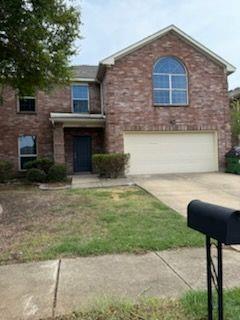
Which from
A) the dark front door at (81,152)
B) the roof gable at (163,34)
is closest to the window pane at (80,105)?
the dark front door at (81,152)

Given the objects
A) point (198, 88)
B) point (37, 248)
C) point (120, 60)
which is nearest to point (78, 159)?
point (120, 60)

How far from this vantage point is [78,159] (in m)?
21.0

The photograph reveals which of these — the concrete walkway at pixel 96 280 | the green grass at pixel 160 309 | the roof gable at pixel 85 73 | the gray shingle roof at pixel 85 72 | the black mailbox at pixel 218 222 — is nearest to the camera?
the black mailbox at pixel 218 222

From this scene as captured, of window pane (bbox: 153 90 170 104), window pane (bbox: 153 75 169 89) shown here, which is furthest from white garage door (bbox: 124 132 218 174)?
window pane (bbox: 153 75 169 89)

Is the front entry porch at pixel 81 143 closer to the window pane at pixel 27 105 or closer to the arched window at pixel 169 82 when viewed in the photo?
the window pane at pixel 27 105

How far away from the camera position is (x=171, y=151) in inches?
758

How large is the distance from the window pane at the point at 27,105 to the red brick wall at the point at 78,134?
235 centimetres

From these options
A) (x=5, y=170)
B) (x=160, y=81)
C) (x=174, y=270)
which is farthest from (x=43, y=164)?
(x=174, y=270)

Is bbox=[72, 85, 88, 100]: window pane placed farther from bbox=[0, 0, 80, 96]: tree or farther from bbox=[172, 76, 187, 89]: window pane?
bbox=[0, 0, 80, 96]: tree

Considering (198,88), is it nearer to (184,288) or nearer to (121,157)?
(121,157)

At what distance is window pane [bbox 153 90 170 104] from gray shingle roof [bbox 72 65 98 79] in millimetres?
4512

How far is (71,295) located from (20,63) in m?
10.1

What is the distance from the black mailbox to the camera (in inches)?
102

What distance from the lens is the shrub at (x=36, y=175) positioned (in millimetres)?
17656
